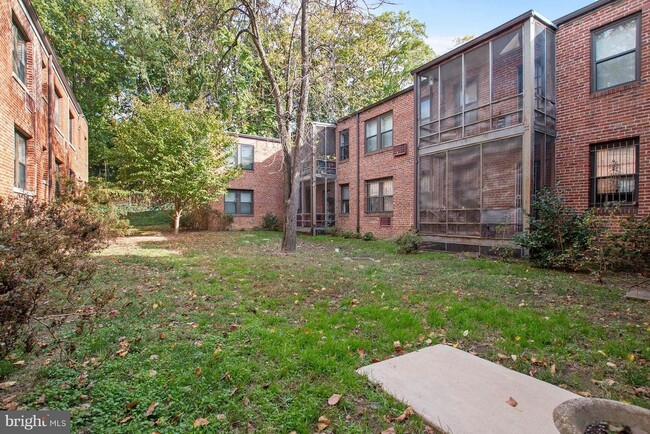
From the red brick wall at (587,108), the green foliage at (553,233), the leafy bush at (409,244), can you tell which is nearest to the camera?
the green foliage at (553,233)

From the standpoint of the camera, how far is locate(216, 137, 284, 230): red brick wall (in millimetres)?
21234

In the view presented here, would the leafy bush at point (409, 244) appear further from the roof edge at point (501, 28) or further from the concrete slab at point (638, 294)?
the roof edge at point (501, 28)

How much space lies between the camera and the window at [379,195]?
15275 mm

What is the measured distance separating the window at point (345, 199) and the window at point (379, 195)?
67.9 inches

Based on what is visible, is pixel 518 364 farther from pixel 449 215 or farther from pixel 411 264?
pixel 449 215

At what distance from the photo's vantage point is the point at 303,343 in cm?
356

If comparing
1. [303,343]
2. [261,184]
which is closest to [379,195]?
[261,184]

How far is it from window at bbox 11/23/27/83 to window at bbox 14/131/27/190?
5.90ft

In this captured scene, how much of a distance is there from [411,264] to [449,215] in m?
3.37

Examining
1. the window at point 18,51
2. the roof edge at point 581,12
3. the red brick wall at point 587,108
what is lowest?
the red brick wall at point 587,108

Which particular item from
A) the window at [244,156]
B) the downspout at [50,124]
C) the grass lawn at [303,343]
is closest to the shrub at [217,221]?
the window at [244,156]

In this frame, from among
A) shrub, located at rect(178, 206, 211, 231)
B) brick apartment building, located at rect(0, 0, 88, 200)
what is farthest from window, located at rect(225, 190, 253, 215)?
brick apartment building, located at rect(0, 0, 88, 200)

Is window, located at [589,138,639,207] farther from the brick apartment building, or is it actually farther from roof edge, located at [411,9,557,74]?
the brick apartment building

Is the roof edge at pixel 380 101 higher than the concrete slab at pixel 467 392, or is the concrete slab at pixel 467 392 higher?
the roof edge at pixel 380 101
